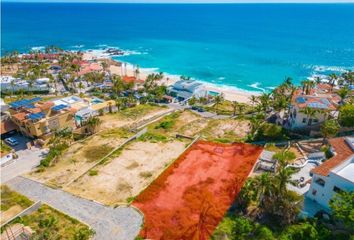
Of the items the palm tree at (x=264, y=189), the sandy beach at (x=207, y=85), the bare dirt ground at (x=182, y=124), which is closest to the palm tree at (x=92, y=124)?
the bare dirt ground at (x=182, y=124)

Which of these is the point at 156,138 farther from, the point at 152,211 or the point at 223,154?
the point at 152,211

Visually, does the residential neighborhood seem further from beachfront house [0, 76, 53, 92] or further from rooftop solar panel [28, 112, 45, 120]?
beachfront house [0, 76, 53, 92]

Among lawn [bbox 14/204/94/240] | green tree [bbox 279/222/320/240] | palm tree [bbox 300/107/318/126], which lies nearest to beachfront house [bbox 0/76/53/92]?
lawn [bbox 14/204/94/240]

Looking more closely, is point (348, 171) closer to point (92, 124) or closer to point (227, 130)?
point (227, 130)

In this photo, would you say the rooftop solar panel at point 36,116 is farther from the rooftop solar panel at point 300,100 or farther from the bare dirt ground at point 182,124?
the rooftop solar panel at point 300,100

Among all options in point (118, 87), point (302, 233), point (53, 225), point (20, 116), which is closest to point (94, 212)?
point (53, 225)

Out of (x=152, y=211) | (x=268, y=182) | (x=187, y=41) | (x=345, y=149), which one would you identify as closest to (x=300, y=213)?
(x=268, y=182)
